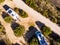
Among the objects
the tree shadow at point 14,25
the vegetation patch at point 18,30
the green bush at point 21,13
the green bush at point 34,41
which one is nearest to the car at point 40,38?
the green bush at point 34,41

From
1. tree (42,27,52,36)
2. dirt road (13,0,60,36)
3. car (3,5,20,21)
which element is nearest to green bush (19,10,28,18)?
car (3,5,20,21)

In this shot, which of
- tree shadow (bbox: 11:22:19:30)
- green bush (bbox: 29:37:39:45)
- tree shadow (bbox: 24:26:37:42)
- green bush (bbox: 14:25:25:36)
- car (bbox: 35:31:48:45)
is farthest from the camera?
tree shadow (bbox: 11:22:19:30)

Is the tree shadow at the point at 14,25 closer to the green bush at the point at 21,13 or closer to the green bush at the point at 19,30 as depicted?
the green bush at the point at 19,30

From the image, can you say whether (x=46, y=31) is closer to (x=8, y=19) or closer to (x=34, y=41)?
(x=34, y=41)

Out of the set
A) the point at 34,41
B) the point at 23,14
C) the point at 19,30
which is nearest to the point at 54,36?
the point at 34,41

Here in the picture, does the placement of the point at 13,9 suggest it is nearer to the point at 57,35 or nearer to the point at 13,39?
the point at 13,39

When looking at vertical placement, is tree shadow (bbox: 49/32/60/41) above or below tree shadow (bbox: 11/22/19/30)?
above

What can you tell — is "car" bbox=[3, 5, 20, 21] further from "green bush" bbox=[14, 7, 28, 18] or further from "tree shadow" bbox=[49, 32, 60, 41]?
"tree shadow" bbox=[49, 32, 60, 41]

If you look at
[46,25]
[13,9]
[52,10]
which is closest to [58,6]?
[52,10]
